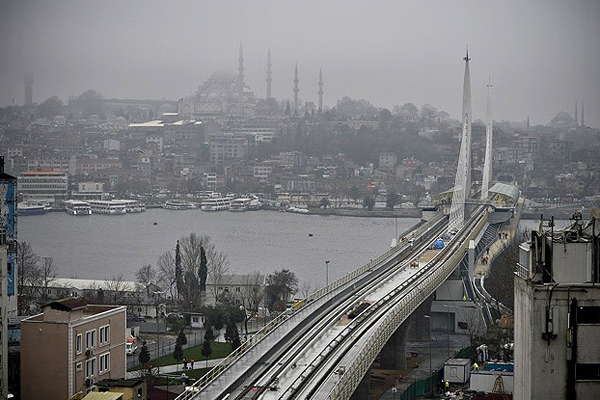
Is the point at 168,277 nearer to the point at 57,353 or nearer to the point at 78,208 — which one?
the point at 57,353

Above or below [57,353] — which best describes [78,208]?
above

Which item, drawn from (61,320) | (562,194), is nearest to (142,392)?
(61,320)

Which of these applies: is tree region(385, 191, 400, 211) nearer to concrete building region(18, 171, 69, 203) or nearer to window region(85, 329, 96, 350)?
concrete building region(18, 171, 69, 203)

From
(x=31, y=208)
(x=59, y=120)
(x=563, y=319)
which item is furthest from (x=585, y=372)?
(x=59, y=120)

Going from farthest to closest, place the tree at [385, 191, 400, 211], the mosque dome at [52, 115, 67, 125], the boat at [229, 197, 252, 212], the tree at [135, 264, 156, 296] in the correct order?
1. the mosque dome at [52, 115, 67, 125]
2. the boat at [229, 197, 252, 212]
3. the tree at [385, 191, 400, 211]
4. the tree at [135, 264, 156, 296]

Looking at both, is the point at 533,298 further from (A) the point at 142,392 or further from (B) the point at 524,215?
(B) the point at 524,215

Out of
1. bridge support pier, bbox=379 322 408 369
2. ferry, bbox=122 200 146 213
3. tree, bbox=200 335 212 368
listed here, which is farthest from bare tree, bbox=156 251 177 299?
ferry, bbox=122 200 146 213

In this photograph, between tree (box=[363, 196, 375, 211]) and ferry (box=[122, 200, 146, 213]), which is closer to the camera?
tree (box=[363, 196, 375, 211])
